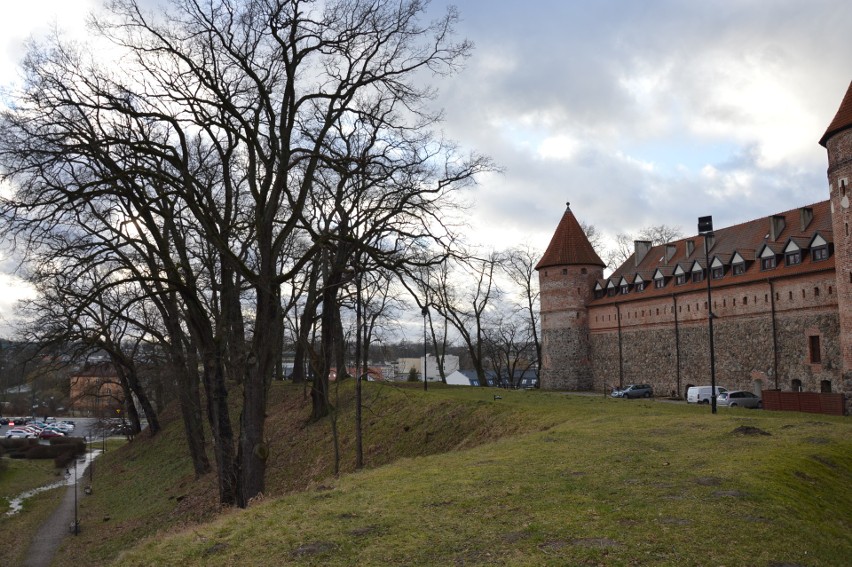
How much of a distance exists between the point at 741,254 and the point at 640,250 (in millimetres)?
13367

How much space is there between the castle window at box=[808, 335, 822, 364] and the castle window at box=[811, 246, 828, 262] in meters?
3.78

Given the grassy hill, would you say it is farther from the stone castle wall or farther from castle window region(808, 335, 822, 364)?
castle window region(808, 335, 822, 364)

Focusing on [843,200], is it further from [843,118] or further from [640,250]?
[640,250]

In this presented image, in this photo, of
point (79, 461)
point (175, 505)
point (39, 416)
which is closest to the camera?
point (175, 505)

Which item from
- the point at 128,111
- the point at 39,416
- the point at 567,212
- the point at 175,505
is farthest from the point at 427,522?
the point at 39,416

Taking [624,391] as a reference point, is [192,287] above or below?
above

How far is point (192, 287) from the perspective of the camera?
16.2 m

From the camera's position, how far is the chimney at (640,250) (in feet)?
177

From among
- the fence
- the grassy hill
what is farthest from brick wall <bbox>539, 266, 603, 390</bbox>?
the grassy hill

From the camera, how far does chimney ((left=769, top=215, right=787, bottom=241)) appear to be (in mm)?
40281

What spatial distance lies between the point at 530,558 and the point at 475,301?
45.3 metres

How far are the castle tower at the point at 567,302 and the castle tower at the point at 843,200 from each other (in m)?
25.6

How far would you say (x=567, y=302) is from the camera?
176ft

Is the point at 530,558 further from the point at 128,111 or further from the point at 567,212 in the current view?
the point at 567,212
